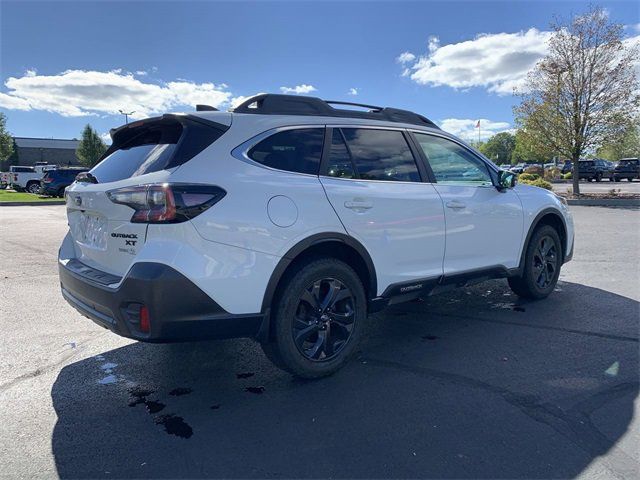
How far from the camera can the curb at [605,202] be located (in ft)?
60.2

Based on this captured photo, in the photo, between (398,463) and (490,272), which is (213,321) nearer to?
(398,463)

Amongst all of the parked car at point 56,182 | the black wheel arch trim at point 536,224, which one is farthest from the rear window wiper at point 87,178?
the parked car at point 56,182

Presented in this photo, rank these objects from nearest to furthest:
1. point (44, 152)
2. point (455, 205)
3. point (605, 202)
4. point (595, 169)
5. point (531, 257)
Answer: point (455, 205)
point (531, 257)
point (605, 202)
point (595, 169)
point (44, 152)

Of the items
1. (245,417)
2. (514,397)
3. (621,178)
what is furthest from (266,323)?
(621,178)

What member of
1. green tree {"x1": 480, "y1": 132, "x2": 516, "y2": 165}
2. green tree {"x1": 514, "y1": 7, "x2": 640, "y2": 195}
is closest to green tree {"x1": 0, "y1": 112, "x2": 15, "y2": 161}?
green tree {"x1": 514, "y1": 7, "x2": 640, "y2": 195}

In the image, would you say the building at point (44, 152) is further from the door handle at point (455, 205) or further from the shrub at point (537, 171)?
the door handle at point (455, 205)

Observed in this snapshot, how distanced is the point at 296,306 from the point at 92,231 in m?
1.51

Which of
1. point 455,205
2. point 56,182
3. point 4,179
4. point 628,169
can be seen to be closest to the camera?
point 455,205

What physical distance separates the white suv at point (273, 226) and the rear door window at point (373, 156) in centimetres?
1

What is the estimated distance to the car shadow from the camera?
2.51 m

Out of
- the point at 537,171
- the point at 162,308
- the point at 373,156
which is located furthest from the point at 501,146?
the point at 162,308

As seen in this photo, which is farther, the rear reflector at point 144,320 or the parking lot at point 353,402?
the rear reflector at point 144,320

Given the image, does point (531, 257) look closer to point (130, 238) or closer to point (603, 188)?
point (130, 238)

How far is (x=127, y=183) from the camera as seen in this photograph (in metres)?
3.02
